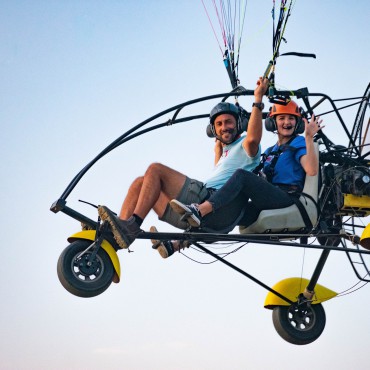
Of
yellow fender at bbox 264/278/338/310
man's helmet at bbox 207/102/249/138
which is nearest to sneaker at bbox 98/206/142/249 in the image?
man's helmet at bbox 207/102/249/138

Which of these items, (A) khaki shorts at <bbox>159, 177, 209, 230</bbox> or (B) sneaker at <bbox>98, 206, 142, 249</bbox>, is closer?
(B) sneaker at <bbox>98, 206, 142, 249</bbox>

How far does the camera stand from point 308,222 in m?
9.34

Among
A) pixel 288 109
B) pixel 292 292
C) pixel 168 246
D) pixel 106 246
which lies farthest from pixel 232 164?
pixel 292 292

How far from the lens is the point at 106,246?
894 centimetres

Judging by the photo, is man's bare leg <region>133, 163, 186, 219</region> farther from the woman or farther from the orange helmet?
the orange helmet

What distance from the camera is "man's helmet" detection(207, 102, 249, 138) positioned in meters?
9.26

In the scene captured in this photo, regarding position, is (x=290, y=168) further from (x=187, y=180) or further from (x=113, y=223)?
(x=113, y=223)

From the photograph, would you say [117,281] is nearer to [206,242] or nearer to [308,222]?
[206,242]

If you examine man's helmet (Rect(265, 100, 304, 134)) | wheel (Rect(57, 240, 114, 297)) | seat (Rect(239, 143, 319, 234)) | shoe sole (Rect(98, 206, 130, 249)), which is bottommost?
wheel (Rect(57, 240, 114, 297))

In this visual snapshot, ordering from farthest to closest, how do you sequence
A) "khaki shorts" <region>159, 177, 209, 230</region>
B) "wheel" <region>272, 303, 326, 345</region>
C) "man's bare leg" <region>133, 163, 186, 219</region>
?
"wheel" <region>272, 303, 326, 345</region>
"khaki shorts" <region>159, 177, 209, 230</region>
"man's bare leg" <region>133, 163, 186, 219</region>

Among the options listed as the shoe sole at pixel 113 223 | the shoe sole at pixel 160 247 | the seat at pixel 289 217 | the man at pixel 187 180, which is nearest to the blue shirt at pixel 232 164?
the man at pixel 187 180

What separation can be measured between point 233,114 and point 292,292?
330cm

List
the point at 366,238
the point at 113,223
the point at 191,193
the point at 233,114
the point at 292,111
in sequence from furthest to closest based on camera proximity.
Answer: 1. the point at 292,111
2. the point at 366,238
3. the point at 233,114
4. the point at 191,193
5. the point at 113,223

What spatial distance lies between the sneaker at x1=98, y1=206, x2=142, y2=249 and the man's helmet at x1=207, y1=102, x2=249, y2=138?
1572 millimetres
